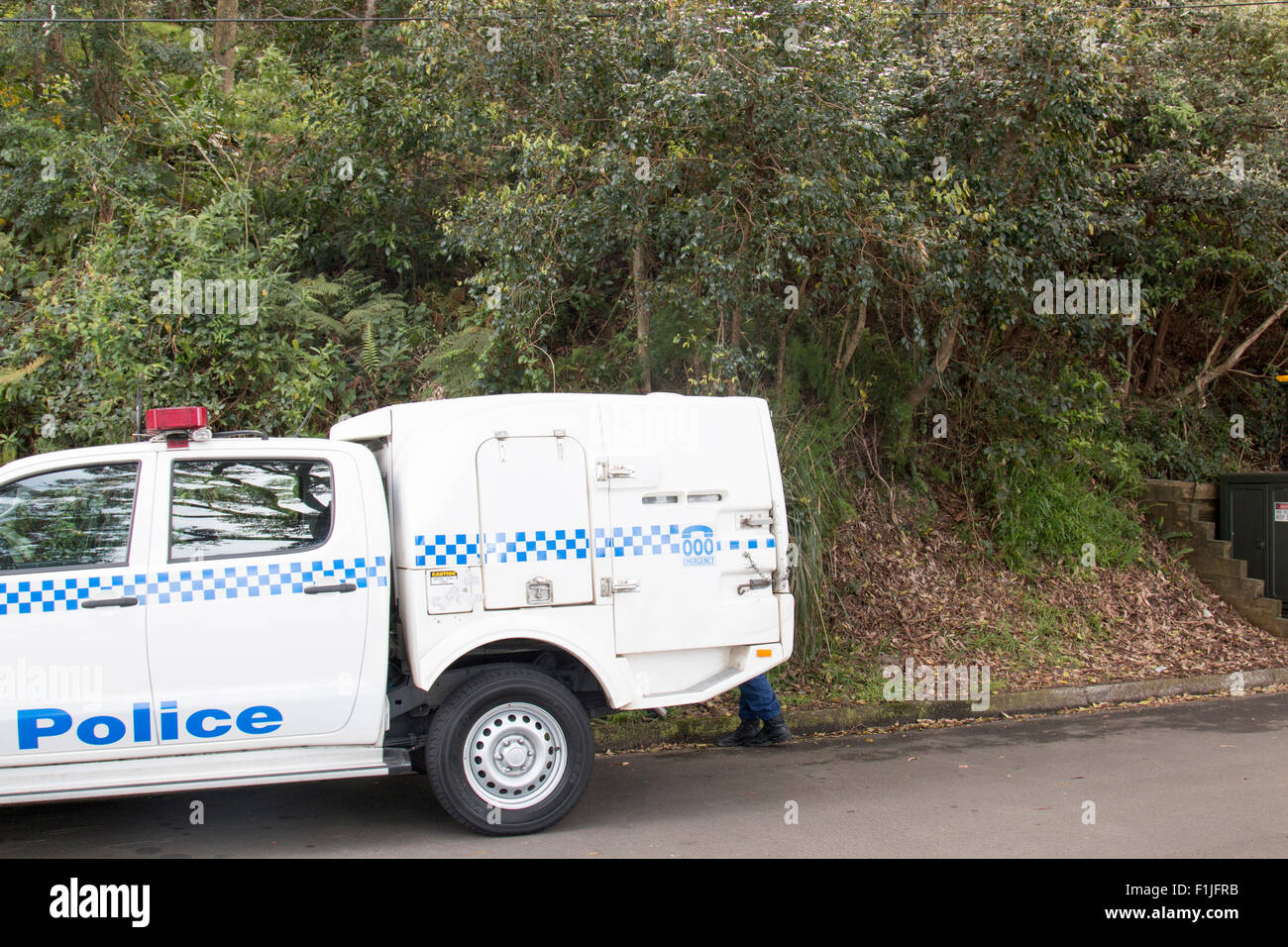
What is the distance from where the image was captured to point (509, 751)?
5750mm

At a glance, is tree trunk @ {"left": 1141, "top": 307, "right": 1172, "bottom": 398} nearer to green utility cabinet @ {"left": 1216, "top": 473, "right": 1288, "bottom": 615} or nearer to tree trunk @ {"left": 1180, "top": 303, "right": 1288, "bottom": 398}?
tree trunk @ {"left": 1180, "top": 303, "right": 1288, "bottom": 398}

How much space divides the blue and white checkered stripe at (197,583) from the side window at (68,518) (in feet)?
0.38

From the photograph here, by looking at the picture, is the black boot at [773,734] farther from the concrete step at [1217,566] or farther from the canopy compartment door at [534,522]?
the concrete step at [1217,566]

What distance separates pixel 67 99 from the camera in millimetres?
12016

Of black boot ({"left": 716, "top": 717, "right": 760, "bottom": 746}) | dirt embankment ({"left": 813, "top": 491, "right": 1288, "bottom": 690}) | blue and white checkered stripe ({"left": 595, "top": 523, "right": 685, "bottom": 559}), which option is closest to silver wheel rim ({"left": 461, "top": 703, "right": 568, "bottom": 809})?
blue and white checkered stripe ({"left": 595, "top": 523, "right": 685, "bottom": 559})

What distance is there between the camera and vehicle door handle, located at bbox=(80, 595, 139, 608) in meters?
5.14

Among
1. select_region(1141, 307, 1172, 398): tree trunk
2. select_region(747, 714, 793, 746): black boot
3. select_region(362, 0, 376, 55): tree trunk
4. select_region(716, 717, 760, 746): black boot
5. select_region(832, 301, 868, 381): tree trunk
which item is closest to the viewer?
select_region(747, 714, 793, 746): black boot

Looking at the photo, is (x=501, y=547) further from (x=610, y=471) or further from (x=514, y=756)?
(x=514, y=756)

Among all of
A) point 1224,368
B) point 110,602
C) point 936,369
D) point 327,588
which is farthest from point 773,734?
point 1224,368

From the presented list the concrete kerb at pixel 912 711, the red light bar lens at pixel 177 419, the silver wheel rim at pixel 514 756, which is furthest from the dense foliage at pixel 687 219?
the silver wheel rim at pixel 514 756

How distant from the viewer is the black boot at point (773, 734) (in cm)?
775

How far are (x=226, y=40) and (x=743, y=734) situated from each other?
455 inches

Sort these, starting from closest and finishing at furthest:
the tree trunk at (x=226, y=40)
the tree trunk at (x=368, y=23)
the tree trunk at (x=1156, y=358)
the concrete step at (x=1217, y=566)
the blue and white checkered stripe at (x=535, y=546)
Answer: the blue and white checkered stripe at (x=535, y=546)
the concrete step at (x=1217, y=566)
the tree trunk at (x=368, y=23)
the tree trunk at (x=226, y=40)
the tree trunk at (x=1156, y=358)

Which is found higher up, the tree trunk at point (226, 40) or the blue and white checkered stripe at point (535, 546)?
the tree trunk at point (226, 40)
